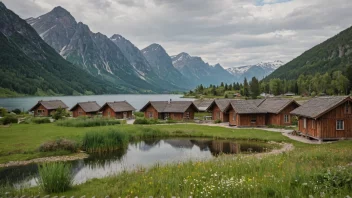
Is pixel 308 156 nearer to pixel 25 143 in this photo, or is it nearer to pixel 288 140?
pixel 288 140

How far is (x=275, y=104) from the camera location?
52.3 m

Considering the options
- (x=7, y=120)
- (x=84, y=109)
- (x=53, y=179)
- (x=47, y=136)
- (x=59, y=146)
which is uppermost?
(x=84, y=109)

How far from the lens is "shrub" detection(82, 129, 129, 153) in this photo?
108ft

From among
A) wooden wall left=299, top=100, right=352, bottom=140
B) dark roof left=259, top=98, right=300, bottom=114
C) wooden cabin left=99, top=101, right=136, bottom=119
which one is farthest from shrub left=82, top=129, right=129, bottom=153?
wooden cabin left=99, top=101, right=136, bottom=119

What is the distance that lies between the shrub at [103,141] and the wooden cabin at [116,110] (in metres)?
32.9

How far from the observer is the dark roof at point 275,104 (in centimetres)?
4997

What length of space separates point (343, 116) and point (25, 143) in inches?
1447

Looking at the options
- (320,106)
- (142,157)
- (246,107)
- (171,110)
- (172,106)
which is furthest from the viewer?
(172,106)

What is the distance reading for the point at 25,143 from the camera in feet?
109

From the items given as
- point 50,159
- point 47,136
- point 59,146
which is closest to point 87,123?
point 47,136

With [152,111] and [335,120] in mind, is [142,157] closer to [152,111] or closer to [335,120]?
[335,120]

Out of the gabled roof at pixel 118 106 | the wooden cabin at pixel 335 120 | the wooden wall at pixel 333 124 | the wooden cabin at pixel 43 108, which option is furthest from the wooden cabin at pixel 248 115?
the wooden cabin at pixel 43 108

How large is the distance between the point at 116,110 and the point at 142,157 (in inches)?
1533

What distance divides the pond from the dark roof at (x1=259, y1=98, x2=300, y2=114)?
15.3m
